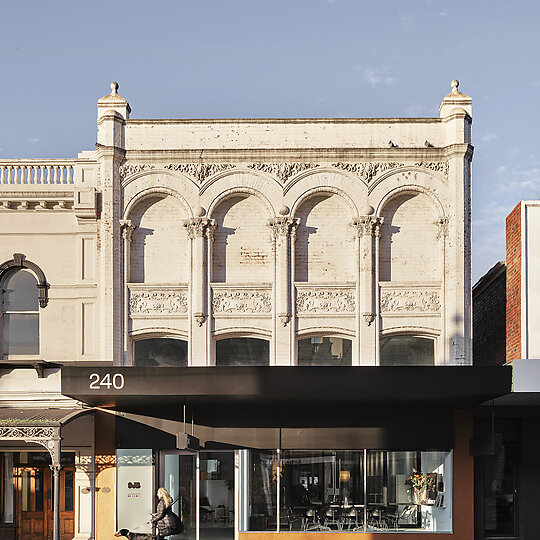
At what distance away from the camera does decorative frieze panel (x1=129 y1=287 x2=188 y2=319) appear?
889 inches

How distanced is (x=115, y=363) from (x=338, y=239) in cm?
684

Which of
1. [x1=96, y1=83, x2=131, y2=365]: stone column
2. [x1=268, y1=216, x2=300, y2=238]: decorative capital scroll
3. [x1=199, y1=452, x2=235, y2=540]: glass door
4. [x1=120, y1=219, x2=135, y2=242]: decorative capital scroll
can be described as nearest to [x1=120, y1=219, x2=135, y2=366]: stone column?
[x1=120, y1=219, x2=135, y2=242]: decorative capital scroll

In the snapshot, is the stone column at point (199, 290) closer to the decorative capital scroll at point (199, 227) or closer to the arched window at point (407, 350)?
the decorative capital scroll at point (199, 227)

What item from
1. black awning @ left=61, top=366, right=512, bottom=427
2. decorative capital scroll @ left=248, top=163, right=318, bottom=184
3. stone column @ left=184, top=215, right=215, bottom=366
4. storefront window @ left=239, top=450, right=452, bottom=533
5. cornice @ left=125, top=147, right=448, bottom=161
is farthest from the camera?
decorative capital scroll @ left=248, top=163, right=318, bottom=184

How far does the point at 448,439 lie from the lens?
870 inches

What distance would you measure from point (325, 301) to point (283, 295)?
45.3 inches

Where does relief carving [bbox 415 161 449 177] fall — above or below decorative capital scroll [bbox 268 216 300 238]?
above

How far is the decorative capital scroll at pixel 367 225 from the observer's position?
22656mm

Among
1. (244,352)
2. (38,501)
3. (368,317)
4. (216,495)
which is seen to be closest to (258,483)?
(216,495)

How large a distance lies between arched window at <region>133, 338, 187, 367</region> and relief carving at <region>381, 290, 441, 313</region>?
553cm

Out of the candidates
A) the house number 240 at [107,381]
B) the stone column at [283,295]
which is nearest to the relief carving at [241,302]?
the stone column at [283,295]

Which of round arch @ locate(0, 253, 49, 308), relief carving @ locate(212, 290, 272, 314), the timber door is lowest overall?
the timber door

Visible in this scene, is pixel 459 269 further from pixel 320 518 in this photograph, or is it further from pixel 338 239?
pixel 320 518

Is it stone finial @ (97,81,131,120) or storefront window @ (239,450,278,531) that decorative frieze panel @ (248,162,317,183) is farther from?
storefront window @ (239,450,278,531)
